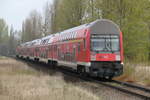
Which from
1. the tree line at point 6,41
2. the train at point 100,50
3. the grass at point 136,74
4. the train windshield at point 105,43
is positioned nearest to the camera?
the train at point 100,50

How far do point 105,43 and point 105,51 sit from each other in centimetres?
45

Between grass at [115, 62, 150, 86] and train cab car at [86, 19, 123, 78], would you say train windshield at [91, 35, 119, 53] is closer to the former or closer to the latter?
train cab car at [86, 19, 123, 78]

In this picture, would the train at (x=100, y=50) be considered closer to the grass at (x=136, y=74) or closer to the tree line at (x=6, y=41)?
the grass at (x=136, y=74)

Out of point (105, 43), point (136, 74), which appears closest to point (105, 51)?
point (105, 43)

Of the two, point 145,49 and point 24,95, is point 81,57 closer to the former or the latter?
point 24,95

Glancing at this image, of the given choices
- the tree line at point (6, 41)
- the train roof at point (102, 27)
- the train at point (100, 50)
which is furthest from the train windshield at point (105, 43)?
the tree line at point (6, 41)

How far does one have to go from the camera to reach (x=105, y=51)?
17188mm

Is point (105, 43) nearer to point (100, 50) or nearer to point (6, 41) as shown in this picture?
point (100, 50)

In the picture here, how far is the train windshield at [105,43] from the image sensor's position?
56.2 ft

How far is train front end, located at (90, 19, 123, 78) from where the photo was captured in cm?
1695

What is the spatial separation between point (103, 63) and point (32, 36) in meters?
66.5

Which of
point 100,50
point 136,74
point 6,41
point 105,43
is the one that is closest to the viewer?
point 100,50

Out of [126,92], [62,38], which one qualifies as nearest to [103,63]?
[126,92]

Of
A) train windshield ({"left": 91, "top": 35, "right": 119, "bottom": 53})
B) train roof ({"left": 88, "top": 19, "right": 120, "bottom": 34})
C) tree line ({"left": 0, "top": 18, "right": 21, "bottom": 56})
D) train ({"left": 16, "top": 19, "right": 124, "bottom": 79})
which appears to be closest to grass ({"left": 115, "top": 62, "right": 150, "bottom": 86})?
train ({"left": 16, "top": 19, "right": 124, "bottom": 79})
